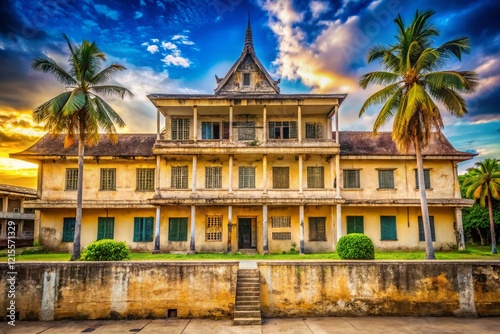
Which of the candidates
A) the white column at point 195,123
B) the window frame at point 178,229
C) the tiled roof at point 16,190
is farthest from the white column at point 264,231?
the tiled roof at point 16,190

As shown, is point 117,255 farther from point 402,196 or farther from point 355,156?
point 402,196

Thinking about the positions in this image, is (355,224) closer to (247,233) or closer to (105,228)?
(247,233)

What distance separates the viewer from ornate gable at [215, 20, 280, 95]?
2533cm

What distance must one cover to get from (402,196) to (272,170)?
8.95 metres

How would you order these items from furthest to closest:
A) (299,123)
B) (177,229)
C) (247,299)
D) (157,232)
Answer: (177,229) → (299,123) → (157,232) → (247,299)

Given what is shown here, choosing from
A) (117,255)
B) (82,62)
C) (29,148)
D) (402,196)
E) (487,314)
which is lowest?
(487,314)

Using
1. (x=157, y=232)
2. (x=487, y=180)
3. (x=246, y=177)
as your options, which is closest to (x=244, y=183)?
(x=246, y=177)

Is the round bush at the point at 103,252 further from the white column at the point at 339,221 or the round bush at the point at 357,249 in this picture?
the white column at the point at 339,221

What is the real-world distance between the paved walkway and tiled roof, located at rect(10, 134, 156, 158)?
1304cm

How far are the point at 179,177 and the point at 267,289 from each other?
12662 mm

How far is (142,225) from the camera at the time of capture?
77.6ft

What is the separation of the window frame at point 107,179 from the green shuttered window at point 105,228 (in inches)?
82.1

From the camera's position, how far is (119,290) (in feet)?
42.5

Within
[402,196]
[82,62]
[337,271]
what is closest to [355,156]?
[402,196]
